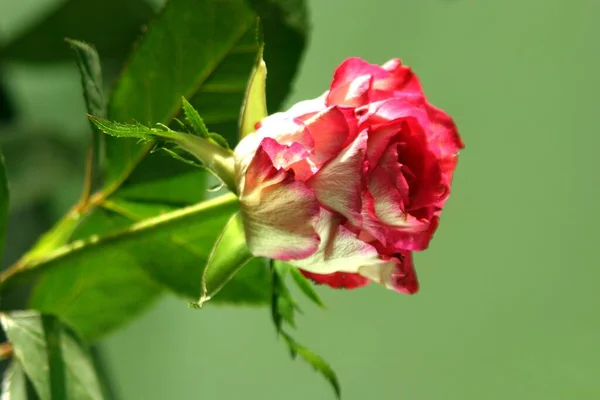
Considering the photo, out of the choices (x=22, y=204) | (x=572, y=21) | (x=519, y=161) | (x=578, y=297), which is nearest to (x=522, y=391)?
(x=578, y=297)

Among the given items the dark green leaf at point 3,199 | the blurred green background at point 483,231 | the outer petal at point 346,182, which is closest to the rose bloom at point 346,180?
the outer petal at point 346,182

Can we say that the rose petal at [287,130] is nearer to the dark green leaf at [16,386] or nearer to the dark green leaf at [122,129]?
the dark green leaf at [122,129]

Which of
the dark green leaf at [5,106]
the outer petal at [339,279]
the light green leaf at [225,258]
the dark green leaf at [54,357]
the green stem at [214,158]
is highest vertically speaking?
the green stem at [214,158]

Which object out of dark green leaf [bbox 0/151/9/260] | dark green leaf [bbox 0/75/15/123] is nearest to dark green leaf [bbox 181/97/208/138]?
dark green leaf [bbox 0/151/9/260]

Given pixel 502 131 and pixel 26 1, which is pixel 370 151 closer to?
pixel 502 131

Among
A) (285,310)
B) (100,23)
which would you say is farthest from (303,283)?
(100,23)

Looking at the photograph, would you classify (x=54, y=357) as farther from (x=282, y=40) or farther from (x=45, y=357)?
(x=282, y=40)
